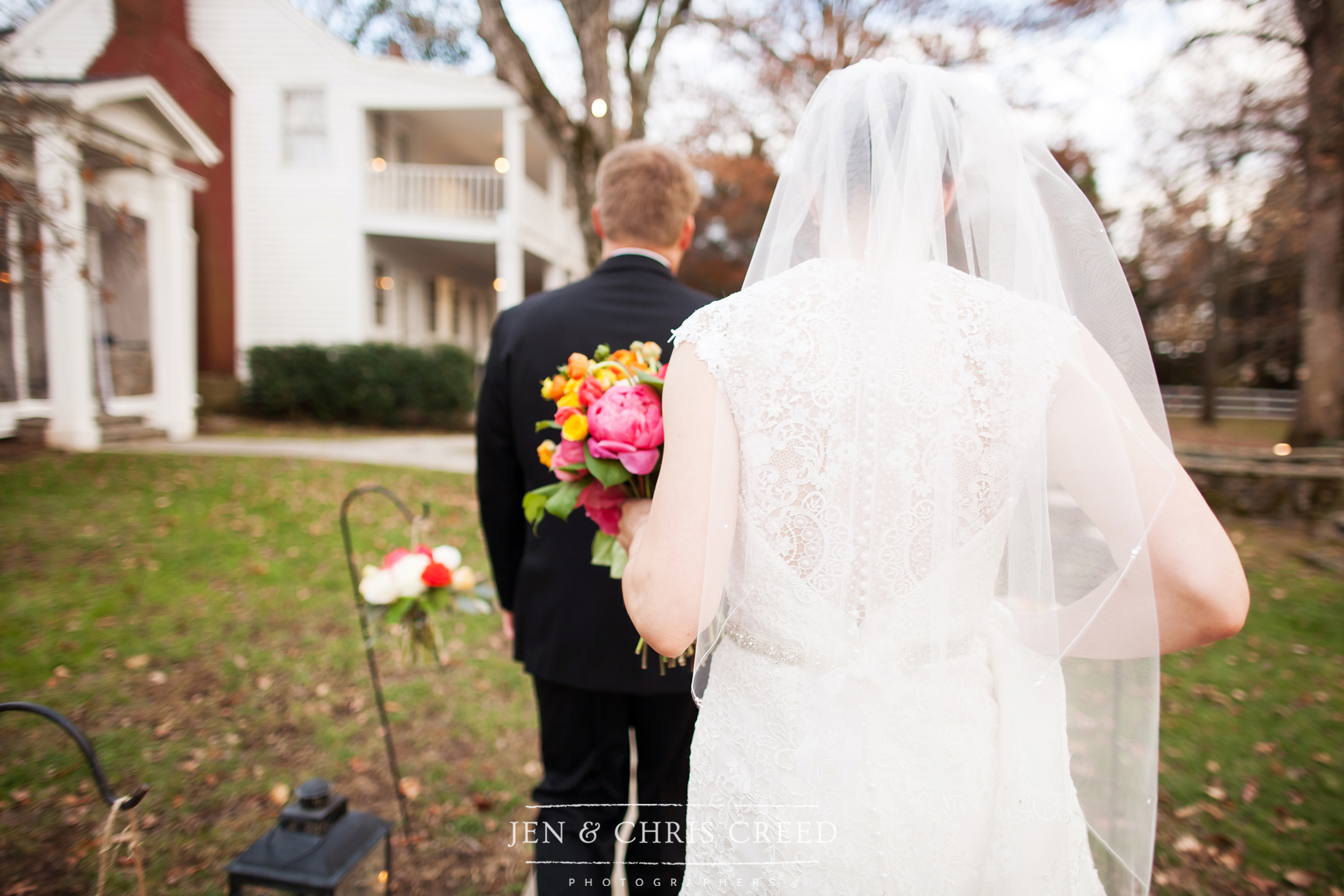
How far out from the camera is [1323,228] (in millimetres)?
9867

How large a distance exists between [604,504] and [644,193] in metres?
1.04

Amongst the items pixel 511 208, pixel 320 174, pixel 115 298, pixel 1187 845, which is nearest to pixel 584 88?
pixel 115 298

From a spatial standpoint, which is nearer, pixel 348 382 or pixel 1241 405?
pixel 348 382

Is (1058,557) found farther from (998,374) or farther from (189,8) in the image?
(189,8)

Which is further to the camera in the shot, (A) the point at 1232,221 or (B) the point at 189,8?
(B) the point at 189,8

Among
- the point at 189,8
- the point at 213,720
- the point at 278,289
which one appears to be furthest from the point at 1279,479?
the point at 189,8

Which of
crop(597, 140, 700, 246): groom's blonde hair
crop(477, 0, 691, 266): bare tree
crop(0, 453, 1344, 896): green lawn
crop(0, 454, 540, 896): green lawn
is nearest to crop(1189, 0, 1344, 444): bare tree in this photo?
crop(0, 453, 1344, 896): green lawn

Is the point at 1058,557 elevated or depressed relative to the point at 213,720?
elevated

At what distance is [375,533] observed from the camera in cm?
648

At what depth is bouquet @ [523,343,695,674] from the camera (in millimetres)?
1424

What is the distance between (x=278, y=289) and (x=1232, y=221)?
18.9 meters

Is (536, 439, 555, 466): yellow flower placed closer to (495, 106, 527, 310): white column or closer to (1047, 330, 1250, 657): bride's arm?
(1047, 330, 1250, 657): bride's arm

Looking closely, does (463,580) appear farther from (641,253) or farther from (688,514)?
(688,514)

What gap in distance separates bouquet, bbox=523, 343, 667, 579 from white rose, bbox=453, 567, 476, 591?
3.02ft
